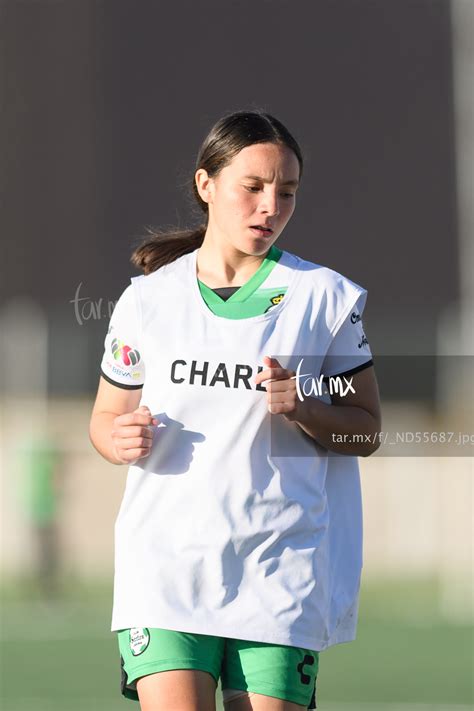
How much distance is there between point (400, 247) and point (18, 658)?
7674 mm

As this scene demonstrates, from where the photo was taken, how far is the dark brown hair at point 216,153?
2195 mm

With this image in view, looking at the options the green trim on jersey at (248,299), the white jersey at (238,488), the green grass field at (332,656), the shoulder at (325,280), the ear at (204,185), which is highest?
the ear at (204,185)

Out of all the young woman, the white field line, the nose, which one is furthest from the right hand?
the white field line

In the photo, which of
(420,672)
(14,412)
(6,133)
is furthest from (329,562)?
(6,133)

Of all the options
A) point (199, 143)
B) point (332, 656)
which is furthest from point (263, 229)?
point (199, 143)

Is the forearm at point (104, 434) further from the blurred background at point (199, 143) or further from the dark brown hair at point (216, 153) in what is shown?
the blurred background at point (199, 143)

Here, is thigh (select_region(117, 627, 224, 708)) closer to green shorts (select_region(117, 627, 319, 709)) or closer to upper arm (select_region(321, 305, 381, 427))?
green shorts (select_region(117, 627, 319, 709))

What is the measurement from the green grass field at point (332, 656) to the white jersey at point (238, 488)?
2402 millimetres

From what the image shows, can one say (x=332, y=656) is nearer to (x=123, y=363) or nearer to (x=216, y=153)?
(x=123, y=363)

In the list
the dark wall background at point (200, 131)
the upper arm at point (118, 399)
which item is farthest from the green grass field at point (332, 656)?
the dark wall background at point (200, 131)

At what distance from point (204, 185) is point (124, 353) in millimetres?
348

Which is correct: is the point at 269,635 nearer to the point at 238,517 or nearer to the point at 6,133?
the point at 238,517

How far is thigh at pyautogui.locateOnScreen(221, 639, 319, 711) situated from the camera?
2.05 metres

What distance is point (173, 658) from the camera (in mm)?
2035
